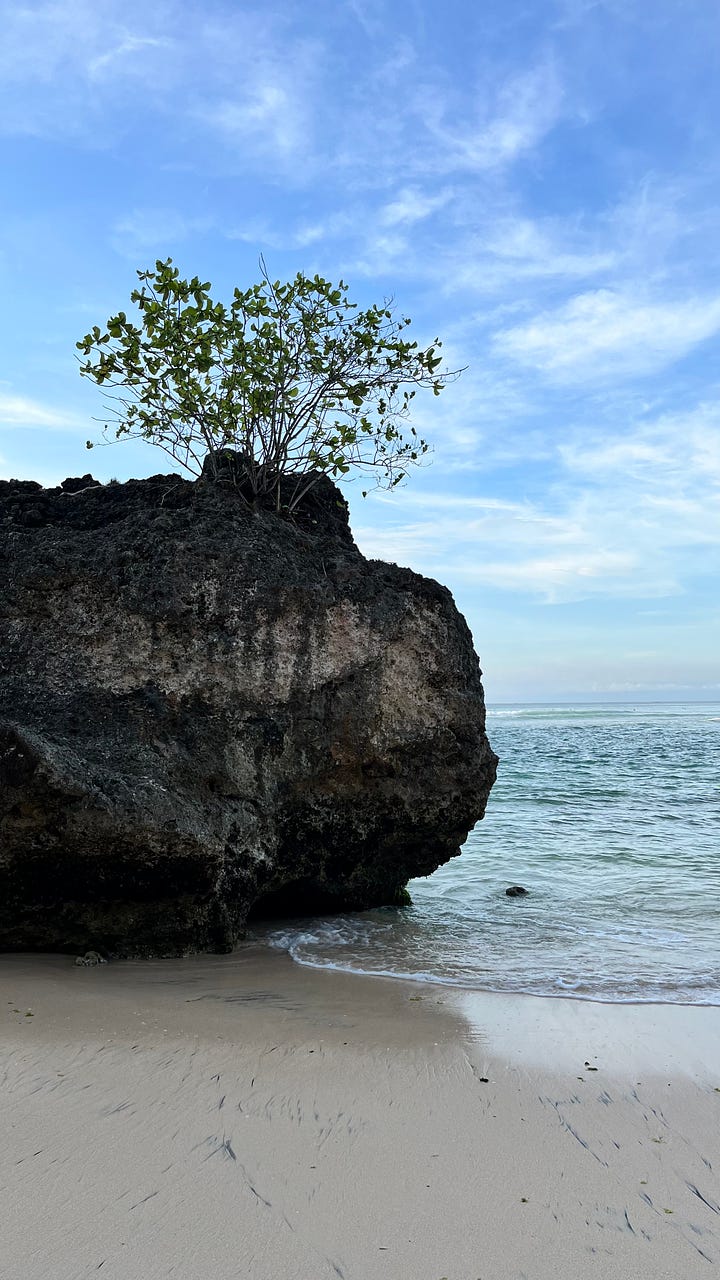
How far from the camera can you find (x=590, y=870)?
964 cm

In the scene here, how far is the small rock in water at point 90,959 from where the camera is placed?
5.37 m

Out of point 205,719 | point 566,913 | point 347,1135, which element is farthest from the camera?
point 566,913

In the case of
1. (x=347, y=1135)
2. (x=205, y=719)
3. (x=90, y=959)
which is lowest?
(x=347, y=1135)

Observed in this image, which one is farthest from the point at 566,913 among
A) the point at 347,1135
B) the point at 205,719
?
the point at 347,1135

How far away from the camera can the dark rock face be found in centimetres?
519

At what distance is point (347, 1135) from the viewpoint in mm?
3299

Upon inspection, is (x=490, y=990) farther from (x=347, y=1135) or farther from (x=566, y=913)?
(x=566, y=913)

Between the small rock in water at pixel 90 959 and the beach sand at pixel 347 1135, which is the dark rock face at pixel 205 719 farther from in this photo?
the beach sand at pixel 347 1135

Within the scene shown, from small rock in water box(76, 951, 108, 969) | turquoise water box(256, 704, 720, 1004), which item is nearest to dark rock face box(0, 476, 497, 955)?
small rock in water box(76, 951, 108, 969)

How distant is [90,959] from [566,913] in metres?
4.23

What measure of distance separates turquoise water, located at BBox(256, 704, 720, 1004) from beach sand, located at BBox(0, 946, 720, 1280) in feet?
2.35

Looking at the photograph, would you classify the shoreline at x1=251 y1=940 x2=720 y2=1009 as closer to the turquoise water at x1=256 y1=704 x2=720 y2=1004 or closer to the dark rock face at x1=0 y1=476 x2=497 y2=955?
the turquoise water at x1=256 y1=704 x2=720 y2=1004

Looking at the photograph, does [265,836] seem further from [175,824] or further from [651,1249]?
[651,1249]

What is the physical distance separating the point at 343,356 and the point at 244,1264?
20.3 feet
